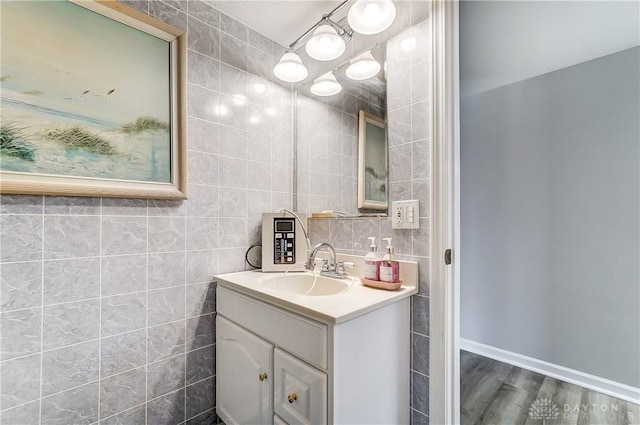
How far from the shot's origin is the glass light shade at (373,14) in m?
1.09

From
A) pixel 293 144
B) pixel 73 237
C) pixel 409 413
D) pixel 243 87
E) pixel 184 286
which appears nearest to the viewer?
pixel 73 237

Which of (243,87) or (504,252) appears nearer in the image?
(243,87)

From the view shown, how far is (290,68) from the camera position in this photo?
1.45m

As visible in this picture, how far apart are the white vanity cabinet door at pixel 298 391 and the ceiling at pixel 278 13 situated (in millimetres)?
1592

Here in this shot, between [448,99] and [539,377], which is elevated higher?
[448,99]

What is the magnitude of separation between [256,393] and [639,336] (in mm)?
2223

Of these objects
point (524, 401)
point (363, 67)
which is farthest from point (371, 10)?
point (524, 401)

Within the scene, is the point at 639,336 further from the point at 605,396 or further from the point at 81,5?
the point at 81,5

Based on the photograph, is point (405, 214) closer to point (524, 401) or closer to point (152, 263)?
point (152, 263)

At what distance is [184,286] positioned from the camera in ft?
4.10

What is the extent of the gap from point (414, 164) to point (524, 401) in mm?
1641

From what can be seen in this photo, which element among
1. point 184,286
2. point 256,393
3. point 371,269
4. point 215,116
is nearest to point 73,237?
point 184,286

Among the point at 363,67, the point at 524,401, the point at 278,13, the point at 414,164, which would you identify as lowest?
the point at 524,401

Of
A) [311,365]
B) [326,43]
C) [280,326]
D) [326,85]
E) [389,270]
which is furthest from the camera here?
[326,85]
